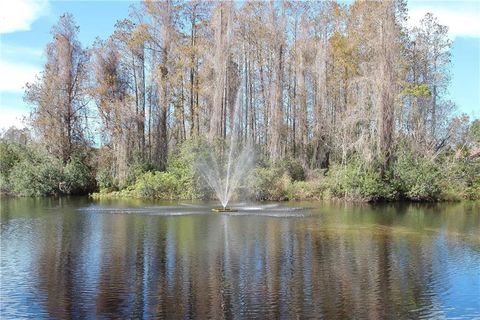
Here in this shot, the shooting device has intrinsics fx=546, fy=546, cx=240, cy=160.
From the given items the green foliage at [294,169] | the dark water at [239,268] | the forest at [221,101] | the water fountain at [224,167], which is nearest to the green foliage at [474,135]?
the forest at [221,101]

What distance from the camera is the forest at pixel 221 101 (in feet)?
135

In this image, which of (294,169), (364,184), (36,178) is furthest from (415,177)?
(36,178)

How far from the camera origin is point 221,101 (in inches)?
1658

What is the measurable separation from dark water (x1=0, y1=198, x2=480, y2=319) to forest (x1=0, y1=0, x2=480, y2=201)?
15899 millimetres

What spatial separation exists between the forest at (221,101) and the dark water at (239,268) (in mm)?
15899

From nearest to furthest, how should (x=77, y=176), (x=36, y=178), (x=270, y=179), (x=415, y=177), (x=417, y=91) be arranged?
(x=415, y=177) < (x=270, y=179) < (x=417, y=91) < (x=36, y=178) < (x=77, y=176)

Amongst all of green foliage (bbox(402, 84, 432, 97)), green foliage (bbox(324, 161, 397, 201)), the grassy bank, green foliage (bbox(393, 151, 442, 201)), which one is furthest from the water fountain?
green foliage (bbox(402, 84, 432, 97))

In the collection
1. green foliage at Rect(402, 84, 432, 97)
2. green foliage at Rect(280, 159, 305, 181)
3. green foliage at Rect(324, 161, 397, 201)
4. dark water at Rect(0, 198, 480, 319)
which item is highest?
green foliage at Rect(402, 84, 432, 97)

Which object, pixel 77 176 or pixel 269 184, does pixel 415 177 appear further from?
pixel 77 176

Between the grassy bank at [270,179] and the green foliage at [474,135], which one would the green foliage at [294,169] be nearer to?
the grassy bank at [270,179]

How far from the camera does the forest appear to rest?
135 ft

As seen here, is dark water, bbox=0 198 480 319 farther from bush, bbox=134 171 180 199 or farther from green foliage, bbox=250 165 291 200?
bush, bbox=134 171 180 199

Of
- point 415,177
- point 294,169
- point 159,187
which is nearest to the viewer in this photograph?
point 415,177

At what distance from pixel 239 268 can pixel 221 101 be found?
1122 inches
